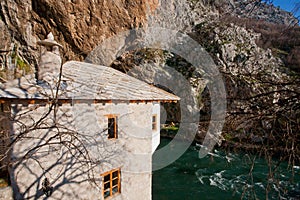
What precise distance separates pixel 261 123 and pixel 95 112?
3862 millimetres

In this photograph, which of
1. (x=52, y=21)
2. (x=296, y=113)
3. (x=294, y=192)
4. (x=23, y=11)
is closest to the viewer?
(x=296, y=113)

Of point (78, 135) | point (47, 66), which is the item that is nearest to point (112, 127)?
point (78, 135)

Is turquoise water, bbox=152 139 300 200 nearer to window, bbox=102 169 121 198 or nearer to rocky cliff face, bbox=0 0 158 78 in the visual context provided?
window, bbox=102 169 121 198

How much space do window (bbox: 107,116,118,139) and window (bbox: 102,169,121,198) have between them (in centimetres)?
101

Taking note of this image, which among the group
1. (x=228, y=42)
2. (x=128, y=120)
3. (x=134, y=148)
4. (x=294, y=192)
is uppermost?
(x=228, y=42)

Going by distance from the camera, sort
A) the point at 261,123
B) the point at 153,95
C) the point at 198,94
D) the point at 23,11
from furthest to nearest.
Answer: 1. the point at 198,94
2. the point at 23,11
3. the point at 153,95
4. the point at 261,123

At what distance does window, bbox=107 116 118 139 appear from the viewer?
5.53m

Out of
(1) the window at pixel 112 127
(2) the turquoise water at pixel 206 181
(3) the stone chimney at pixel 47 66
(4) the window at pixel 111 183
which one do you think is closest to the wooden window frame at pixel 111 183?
(4) the window at pixel 111 183

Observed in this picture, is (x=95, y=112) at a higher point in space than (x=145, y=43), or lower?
lower

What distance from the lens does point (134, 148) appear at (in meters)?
6.03

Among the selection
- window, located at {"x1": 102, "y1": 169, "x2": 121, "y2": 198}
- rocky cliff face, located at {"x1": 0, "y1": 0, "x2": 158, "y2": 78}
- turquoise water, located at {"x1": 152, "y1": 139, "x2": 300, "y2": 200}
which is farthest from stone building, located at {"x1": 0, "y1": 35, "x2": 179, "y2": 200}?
rocky cliff face, located at {"x1": 0, "y1": 0, "x2": 158, "y2": 78}

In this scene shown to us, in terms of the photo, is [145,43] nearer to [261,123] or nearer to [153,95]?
[153,95]

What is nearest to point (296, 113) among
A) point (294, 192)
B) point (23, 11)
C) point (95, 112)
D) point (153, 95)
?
point (95, 112)

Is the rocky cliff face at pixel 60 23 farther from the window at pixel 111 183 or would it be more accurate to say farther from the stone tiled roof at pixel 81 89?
the window at pixel 111 183
